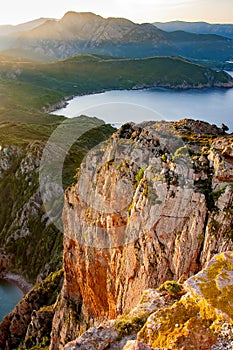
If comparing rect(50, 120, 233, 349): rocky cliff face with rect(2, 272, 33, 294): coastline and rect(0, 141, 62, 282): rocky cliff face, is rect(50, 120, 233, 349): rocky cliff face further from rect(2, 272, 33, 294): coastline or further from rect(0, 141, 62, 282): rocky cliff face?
rect(2, 272, 33, 294): coastline

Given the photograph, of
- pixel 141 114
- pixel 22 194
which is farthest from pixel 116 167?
pixel 141 114

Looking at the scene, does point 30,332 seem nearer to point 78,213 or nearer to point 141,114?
point 78,213

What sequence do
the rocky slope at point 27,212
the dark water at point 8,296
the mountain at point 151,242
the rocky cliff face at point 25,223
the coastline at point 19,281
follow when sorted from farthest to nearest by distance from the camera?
the rocky slope at point 27,212 → the rocky cliff face at point 25,223 → the coastline at point 19,281 → the dark water at point 8,296 → the mountain at point 151,242

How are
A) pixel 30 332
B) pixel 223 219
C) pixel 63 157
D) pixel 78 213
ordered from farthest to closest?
1. pixel 63 157
2. pixel 30 332
3. pixel 78 213
4. pixel 223 219

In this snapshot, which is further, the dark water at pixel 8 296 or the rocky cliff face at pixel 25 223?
the rocky cliff face at pixel 25 223

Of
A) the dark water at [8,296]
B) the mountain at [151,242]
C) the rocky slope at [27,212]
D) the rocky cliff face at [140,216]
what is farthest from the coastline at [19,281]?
the rocky cliff face at [140,216]

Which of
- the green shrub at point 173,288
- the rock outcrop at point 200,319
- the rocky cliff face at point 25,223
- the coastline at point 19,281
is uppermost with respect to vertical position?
the rock outcrop at point 200,319

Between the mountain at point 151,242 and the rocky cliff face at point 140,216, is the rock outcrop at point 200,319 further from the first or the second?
the rocky cliff face at point 140,216
